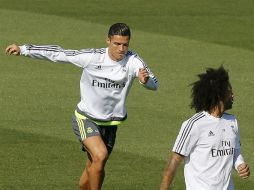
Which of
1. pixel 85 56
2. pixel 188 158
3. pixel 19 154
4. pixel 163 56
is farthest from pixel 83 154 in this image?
pixel 163 56

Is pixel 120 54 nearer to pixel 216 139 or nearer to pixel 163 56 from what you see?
pixel 216 139

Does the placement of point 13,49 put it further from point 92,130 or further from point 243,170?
point 243,170

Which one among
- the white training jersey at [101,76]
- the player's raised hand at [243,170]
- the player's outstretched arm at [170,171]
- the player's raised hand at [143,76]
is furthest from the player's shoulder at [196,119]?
the white training jersey at [101,76]

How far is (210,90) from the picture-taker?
34.6 ft

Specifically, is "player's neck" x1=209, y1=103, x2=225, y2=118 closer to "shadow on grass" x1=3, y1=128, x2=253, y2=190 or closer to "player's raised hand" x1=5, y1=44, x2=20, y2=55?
"player's raised hand" x1=5, y1=44, x2=20, y2=55

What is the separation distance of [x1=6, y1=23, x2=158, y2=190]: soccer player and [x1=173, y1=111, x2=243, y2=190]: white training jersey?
3.59 meters

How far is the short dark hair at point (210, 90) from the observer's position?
416 inches

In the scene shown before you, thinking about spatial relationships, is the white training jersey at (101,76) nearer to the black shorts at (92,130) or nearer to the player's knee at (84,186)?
the black shorts at (92,130)

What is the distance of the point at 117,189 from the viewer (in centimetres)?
1525

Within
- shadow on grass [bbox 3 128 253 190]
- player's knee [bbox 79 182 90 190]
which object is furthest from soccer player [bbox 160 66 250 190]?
shadow on grass [bbox 3 128 253 190]

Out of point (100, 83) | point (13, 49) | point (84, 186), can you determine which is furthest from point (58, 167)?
point (13, 49)

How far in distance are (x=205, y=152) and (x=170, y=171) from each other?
0.44 metres

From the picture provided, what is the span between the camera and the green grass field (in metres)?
16.4

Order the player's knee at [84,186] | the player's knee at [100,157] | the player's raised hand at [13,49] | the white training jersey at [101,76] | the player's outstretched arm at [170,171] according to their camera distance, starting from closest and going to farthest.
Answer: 1. the player's outstretched arm at [170,171]
2. the player's raised hand at [13,49]
3. the player's knee at [100,157]
4. the white training jersey at [101,76]
5. the player's knee at [84,186]
